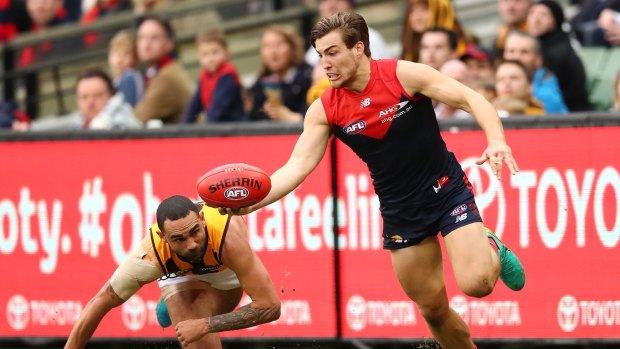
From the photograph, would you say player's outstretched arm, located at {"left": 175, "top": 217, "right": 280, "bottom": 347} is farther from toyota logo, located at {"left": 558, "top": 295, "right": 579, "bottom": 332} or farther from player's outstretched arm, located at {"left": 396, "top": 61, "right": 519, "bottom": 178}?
toyota logo, located at {"left": 558, "top": 295, "right": 579, "bottom": 332}

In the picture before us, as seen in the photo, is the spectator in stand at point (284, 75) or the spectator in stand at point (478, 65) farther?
the spectator in stand at point (284, 75)

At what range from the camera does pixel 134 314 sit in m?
11.2

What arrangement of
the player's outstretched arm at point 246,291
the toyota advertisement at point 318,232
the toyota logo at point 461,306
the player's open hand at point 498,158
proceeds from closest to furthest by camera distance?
the player's open hand at point 498,158 → the player's outstretched arm at point 246,291 → the toyota advertisement at point 318,232 → the toyota logo at point 461,306

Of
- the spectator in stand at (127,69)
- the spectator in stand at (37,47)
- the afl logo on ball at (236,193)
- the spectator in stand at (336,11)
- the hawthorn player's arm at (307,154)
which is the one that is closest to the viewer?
the afl logo on ball at (236,193)

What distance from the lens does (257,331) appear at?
11.0 meters

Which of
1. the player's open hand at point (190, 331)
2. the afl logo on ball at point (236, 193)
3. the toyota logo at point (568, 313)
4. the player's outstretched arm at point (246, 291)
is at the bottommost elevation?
the toyota logo at point (568, 313)

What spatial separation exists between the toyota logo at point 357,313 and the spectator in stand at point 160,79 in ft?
10.9

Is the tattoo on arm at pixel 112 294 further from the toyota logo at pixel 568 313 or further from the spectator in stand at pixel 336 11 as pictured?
the spectator in stand at pixel 336 11

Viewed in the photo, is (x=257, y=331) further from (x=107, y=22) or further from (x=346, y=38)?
(x=107, y=22)

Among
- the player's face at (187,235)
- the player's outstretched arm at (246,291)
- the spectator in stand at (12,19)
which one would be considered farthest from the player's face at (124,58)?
the player's face at (187,235)

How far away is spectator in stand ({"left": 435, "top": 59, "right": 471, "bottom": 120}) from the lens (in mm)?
11487

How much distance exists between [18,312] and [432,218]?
4.34 m

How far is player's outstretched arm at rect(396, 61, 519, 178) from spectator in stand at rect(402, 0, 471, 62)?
4.07 meters

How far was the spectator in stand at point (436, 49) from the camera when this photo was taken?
1211cm
